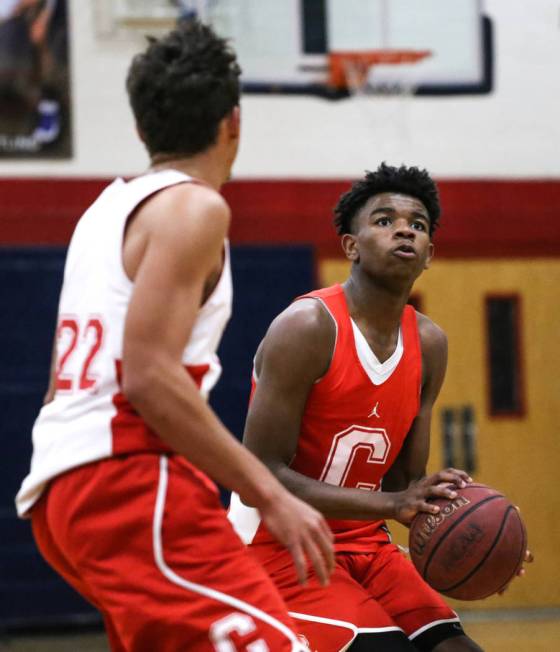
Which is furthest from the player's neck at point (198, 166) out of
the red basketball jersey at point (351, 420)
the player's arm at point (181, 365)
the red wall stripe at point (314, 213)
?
the red wall stripe at point (314, 213)

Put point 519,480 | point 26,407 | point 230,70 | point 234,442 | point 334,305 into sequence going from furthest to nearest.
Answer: point 519,480, point 26,407, point 334,305, point 230,70, point 234,442

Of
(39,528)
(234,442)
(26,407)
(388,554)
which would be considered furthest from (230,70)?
(26,407)

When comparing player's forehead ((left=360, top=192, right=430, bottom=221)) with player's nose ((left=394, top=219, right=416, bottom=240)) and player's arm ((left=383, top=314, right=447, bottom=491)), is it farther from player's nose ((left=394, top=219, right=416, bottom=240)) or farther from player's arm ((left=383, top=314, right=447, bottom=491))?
player's arm ((left=383, top=314, right=447, bottom=491))

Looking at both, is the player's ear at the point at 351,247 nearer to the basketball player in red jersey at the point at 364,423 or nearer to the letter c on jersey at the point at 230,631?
the basketball player in red jersey at the point at 364,423

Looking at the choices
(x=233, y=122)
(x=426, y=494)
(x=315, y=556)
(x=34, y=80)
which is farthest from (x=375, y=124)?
(x=315, y=556)

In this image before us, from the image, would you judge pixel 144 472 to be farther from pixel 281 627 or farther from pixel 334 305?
pixel 334 305

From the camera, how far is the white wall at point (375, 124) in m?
7.21

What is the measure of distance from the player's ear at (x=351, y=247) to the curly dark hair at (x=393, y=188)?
6 cm

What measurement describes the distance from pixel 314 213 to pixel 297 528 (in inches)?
215

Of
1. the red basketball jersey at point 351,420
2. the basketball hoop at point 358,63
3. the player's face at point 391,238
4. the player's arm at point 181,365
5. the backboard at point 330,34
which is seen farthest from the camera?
the basketball hoop at point 358,63

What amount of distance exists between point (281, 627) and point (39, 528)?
0.51 m

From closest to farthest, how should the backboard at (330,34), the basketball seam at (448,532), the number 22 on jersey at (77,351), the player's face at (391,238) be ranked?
1. the number 22 on jersey at (77,351)
2. the basketball seam at (448,532)
3. the player's face at (391,238)
4. the backboard at (330,34)

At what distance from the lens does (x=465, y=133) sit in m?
7.65

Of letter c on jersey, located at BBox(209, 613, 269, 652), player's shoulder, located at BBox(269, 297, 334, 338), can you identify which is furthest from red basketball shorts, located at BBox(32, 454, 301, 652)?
player's shoulder, located at BBox(269, 297, 334, 338)
